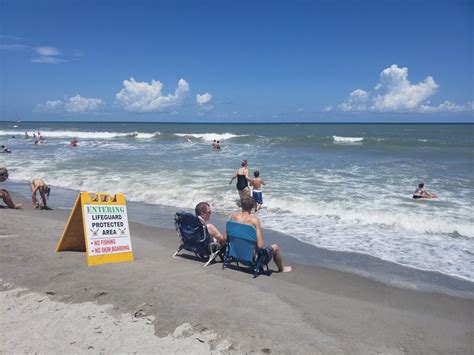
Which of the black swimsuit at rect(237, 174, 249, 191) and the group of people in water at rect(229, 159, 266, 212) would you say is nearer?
the group of people in water at rect(229, 159, 266, 212)

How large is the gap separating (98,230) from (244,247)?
87.4 inches

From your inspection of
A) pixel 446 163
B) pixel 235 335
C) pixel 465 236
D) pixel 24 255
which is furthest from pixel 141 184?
pixel 446 163

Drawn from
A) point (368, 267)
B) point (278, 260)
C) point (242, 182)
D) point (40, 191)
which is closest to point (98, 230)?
point (278, 260)

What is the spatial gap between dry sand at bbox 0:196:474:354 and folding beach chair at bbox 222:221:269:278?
21 cm

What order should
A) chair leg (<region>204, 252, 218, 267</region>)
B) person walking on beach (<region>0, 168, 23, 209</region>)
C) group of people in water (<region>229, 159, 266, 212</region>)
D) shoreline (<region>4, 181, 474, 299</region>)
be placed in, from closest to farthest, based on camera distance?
shoreline (<region>4, 181, 474, 299</region>), chair leg (<region>204, 252, 218, 267</region>), person walking on beach (<region>0, 168, 23, 209</region>), group of people in water (<region>229, 159, 266, 212</region>)

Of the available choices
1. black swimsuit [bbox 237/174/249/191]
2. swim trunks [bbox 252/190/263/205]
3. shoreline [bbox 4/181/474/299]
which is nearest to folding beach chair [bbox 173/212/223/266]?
shoreline [bbox 4/181/474/299]

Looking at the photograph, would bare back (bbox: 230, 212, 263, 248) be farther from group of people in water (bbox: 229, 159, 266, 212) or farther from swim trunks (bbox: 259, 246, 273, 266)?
group of people in water (bbox: 229, 159, 266, 212)

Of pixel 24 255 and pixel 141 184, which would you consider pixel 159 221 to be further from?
pixel 141 184

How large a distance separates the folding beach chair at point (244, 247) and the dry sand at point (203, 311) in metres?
0.21

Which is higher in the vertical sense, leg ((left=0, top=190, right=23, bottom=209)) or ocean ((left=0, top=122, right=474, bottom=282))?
leg ((left=0, top=190, right=23, bottom=209))

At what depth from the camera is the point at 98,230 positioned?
6289 mm

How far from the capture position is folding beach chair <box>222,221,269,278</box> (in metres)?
6.24

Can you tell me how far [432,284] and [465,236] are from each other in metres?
3.75

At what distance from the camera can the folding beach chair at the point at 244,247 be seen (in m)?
6.24
